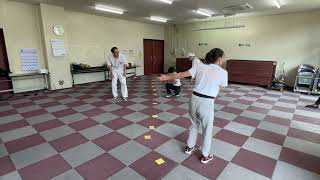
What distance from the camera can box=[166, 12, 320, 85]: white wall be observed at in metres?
6.84

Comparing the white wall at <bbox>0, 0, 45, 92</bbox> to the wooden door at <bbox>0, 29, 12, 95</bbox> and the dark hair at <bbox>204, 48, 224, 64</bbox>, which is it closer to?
the wooden door at <bbox>0, 29, 12, 95</bbox>

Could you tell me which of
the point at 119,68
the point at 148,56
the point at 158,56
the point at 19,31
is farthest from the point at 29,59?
the point at 158,56

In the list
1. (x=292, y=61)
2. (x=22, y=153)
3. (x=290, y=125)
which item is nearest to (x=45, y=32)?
(x=22, y=153)

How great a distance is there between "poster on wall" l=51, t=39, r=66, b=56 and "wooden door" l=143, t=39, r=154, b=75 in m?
4.69

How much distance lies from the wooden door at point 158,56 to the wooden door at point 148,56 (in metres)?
0.26

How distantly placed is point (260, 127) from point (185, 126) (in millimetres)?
1482

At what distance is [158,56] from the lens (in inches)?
446

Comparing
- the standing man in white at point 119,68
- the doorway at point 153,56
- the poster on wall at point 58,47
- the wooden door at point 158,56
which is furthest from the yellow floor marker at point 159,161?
the wooden door at point 158,56

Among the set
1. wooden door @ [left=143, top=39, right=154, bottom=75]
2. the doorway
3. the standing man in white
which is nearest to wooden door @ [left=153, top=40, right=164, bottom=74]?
the doorway

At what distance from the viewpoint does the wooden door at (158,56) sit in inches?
436

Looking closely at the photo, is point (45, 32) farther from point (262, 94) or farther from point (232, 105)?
point (262, 94)

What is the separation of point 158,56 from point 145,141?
8834mm

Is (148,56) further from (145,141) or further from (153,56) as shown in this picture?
(145,141)

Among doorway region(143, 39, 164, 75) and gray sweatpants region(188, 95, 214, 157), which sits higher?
doorway region(143, 39, 164, 75)
